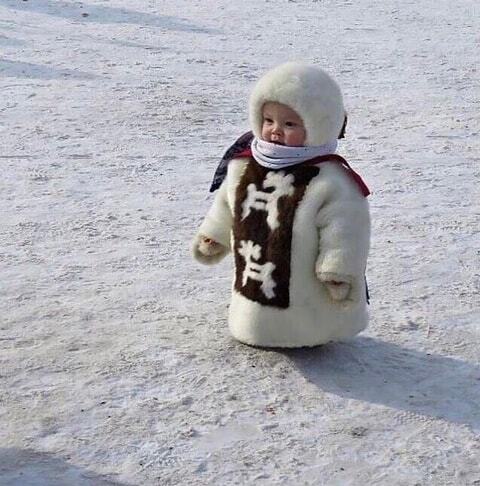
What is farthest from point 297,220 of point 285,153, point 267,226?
point 285,153

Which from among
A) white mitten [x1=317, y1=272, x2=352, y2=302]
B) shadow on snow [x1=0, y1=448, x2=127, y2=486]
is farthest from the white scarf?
shadow on snow [x1=0, y1=448, x2=127, y2=486]

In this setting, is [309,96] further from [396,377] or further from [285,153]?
[396,377]

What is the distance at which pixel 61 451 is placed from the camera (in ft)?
12.5

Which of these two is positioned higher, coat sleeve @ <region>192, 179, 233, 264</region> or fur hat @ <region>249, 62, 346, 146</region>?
fur hat @ <region>249, 62, 346, 146</region>

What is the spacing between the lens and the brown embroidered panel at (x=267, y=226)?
4340 millimetres

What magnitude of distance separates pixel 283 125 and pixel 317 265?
1.69 ft

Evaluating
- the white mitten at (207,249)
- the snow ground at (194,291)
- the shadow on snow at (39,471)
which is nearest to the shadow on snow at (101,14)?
the snow ground at (194,291)

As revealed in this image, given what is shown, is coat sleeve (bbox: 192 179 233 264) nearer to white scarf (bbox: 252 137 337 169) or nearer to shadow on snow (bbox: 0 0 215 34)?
white scarf (bbox: 252 137 337 169)

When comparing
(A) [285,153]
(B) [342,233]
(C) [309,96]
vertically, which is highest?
(C) [309,96]

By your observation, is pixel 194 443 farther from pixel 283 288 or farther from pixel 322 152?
pixel 322 152

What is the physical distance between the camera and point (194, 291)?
5.14 m

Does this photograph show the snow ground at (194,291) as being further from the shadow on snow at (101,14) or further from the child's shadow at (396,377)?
the shadow on snow at (101,14)

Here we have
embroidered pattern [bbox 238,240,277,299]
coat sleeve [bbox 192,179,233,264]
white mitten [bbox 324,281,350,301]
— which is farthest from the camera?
coat sleeve [bbox 192,179,233,264]

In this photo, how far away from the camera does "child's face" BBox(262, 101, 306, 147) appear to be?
4.32 meters
